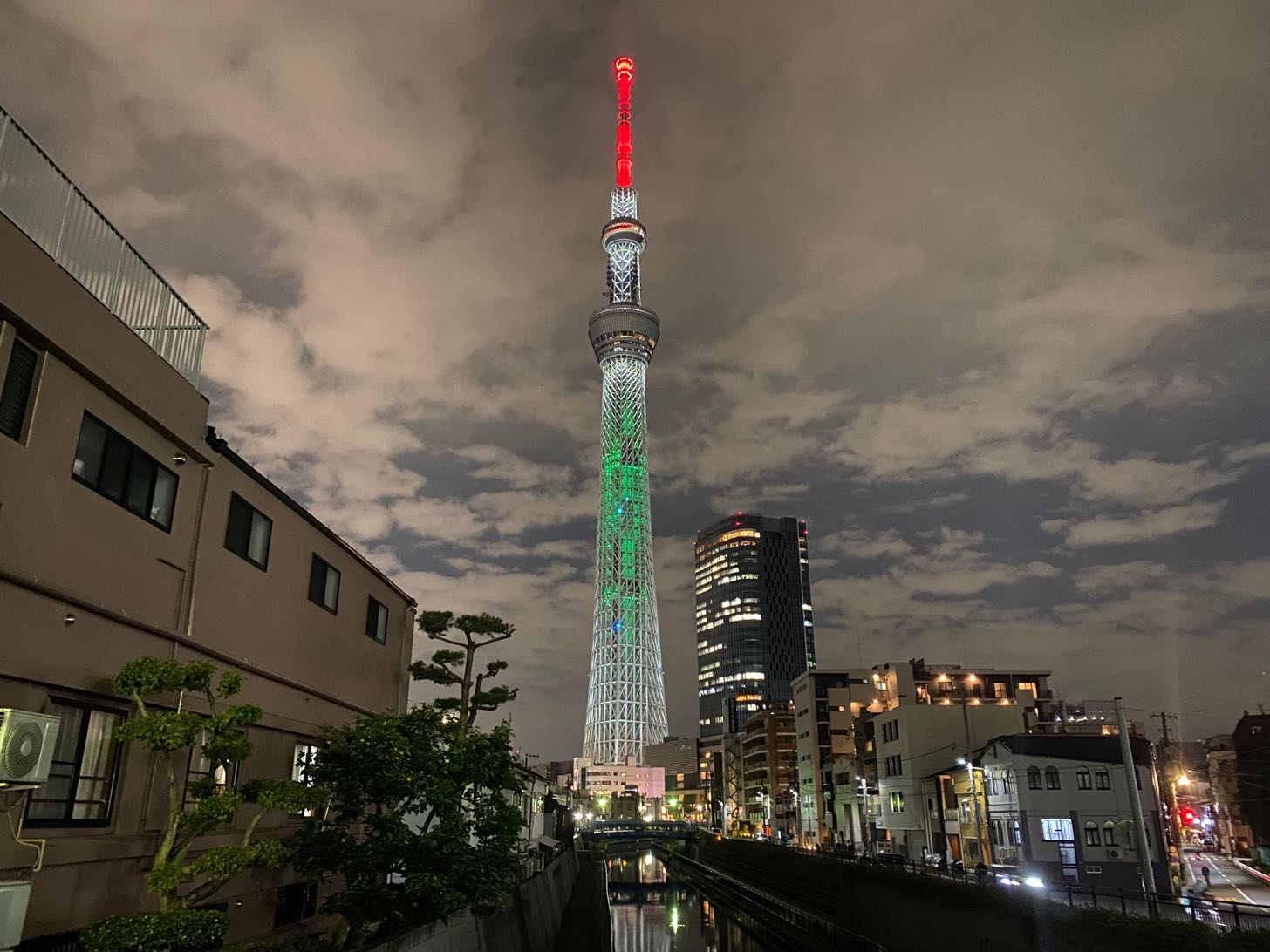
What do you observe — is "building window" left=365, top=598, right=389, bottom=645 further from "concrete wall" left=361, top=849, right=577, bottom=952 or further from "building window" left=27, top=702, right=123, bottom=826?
"building window" left=27, top=702, right=123, bottom=826

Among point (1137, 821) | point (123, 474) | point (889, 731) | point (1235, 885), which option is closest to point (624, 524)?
point (889, 731)

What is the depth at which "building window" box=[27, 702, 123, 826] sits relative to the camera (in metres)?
9.09

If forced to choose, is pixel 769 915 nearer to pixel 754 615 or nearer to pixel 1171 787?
pixel 1171 787

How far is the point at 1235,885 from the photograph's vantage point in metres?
33.4

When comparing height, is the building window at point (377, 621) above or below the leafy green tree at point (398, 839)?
above

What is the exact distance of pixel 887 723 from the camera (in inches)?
2044

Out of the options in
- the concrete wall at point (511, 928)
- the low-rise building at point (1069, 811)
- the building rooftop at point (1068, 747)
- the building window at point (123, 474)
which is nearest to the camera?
the building window at point (123, 474)

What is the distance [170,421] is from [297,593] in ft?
16.6

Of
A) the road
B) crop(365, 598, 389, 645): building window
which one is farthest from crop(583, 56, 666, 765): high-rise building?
crop(365, 598, 389, 645): building window

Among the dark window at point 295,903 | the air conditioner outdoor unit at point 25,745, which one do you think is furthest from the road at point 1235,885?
the air conditioner outdoor unit at point 25,745

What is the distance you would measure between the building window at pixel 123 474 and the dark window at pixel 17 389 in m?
0.87

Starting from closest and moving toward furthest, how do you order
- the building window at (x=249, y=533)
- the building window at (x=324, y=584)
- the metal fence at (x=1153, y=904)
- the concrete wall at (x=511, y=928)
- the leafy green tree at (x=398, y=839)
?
the leafy green tree at (x=398, y=839) < the concrete wall at (x=511, y=928) < the building window at (x=249, y=533) < the metal fence at (x=1153, y=904) < the building window at (x=324, y=584)

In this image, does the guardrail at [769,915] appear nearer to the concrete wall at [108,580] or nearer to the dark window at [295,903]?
the dark window at [295,903]

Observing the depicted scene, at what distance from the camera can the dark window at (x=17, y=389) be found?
28.1ft
